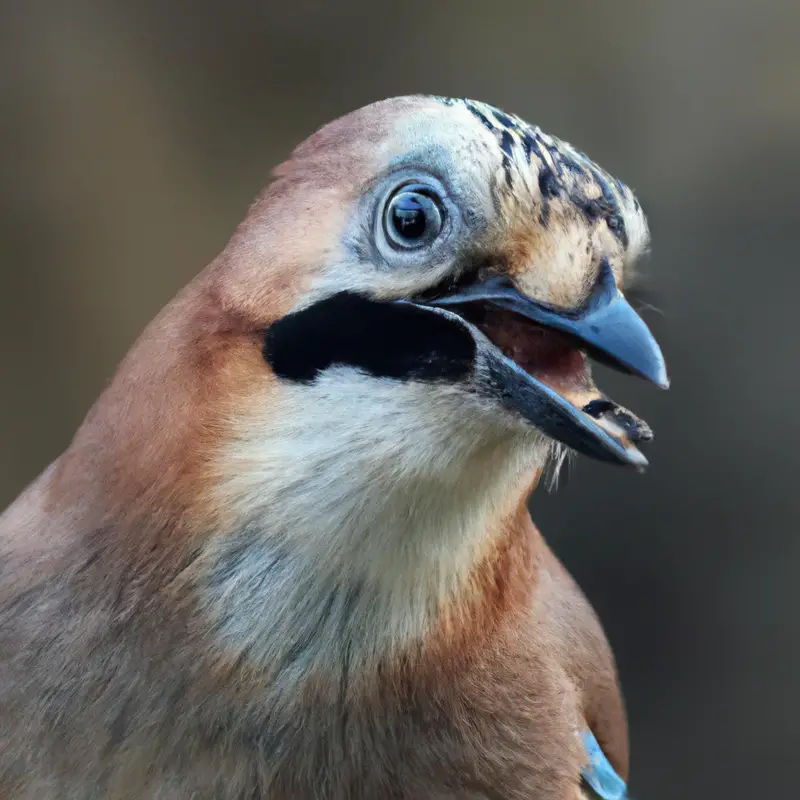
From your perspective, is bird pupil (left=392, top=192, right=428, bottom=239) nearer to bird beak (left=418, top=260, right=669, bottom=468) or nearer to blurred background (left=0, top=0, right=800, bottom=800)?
bird beak (left=418, top=260, right=669, bottom=468)

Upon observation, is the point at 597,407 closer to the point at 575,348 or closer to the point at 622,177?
the point at 575,348

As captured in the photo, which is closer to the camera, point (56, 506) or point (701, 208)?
point (56, 506)

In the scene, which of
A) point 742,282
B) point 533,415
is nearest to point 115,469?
point 533,415

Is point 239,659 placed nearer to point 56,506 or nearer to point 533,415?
point 56,506

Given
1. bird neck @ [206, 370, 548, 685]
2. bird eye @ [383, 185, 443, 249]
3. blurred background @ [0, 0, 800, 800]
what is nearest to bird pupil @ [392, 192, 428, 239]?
bird eye @ [383, 185, 443, 249]

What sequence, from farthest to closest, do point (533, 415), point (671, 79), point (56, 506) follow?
point (671, 79) < point (56, 506) < point (533, 415)

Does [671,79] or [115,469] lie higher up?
[671,79]

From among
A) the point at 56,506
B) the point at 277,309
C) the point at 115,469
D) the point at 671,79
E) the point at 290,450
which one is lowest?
the point at 56,506

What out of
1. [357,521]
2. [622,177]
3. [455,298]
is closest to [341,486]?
[357,521]
